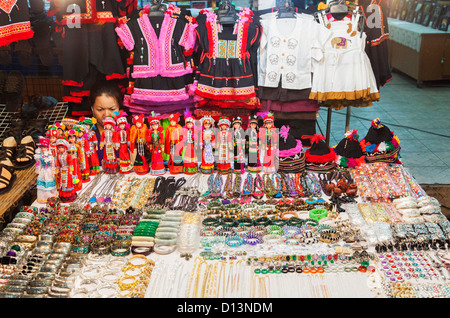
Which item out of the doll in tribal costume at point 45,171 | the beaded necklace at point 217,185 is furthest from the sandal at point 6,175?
the beaded necklace at point 217,185

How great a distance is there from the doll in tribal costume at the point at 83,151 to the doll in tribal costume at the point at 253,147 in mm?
1459

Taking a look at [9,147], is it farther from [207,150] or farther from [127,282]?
[127,282]

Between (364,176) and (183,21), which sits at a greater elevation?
(183,21)

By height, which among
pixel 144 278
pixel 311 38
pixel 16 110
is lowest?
pixel 144 278

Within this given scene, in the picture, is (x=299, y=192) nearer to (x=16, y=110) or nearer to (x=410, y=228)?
(x=410, y=228)

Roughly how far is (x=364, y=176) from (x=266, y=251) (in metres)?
1.43

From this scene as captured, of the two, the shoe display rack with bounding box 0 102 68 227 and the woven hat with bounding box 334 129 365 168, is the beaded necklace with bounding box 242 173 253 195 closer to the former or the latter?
the woven hat with bounding box 334 129 365 168

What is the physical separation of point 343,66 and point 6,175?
3291 mm

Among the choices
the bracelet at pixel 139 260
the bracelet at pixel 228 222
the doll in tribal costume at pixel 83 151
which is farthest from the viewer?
the doll in tribal costume at pixel 83 151

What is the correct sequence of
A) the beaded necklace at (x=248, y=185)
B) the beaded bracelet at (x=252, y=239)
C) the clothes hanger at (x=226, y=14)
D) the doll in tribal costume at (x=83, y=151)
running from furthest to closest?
the clothes hanger at (x=226, y=14)
the doll in tribal costume at (x=83, y=151)
the beaded necklace at (x=248, y=185)
the beaded bracelet at (x=252, y=239)

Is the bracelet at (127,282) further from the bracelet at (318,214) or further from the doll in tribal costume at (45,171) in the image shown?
the bracelet at (318,214)

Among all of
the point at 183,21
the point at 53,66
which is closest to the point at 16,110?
the point at 53,66

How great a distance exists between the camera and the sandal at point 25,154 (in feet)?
14.3

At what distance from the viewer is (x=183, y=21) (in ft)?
15.1
